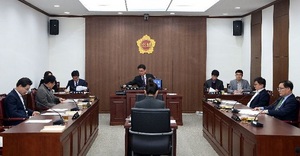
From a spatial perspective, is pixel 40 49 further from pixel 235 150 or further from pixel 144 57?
pixel 235 150

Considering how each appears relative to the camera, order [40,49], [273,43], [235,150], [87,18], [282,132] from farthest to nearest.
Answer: [87,18]
[40,49]
[273,43]
[235,150]
[282,132]

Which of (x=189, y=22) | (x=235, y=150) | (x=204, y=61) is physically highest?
(x=189, y=22)

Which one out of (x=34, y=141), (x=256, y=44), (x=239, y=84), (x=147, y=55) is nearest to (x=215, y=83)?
(x=239, y=84)

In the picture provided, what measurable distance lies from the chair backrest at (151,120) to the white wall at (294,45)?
4008 mm

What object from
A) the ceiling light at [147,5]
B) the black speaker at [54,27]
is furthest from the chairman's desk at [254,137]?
the black speaker at [54,27]

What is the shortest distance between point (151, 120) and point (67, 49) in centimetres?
739

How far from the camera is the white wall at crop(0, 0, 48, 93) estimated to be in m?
7.33

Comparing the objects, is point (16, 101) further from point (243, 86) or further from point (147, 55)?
point (147, 55)

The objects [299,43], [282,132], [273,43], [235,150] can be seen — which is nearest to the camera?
[282,132]

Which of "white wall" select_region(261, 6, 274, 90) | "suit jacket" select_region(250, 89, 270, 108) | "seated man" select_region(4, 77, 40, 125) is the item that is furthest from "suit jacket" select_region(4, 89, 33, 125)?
"white wall" select_region(261, 6, 274, 90)

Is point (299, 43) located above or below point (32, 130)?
above

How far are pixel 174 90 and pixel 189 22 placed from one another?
2183 millimetres

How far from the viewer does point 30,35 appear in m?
9.05

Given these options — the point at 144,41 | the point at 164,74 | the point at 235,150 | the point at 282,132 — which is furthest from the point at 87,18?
the point at 282,132
